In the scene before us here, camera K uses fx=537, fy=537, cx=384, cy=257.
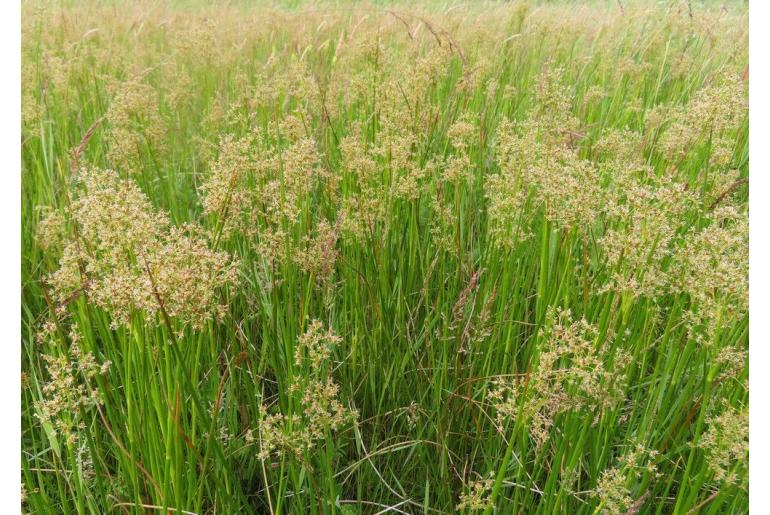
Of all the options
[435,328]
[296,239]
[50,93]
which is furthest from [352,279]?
[50,93]

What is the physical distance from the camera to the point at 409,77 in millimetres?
2438

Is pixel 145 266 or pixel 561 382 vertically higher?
pixel 145 266

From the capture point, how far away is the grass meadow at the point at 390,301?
1246 mm

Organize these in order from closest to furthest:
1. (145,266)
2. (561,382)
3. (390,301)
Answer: (145,266)
(561,382)
(390,301)

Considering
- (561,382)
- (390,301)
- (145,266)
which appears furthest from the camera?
(390,301)

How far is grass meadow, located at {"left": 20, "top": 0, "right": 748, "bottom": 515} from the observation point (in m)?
1.25

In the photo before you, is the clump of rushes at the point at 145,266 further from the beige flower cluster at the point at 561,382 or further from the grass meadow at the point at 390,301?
the beige flower cluster at the point at 561,382

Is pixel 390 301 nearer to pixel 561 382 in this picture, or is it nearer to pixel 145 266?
pixel 561 382

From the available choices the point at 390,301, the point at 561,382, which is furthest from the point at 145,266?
the point at 390,301

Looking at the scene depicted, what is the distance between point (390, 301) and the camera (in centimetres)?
209

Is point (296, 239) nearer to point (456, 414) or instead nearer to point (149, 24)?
point (456, 414)

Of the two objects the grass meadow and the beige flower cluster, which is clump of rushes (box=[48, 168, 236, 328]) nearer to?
the grass meadow

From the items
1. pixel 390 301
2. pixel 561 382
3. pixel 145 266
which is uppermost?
pixel 145 266

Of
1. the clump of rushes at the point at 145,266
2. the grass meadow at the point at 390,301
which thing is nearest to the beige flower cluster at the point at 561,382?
the grass meadow at the point at 390,301
